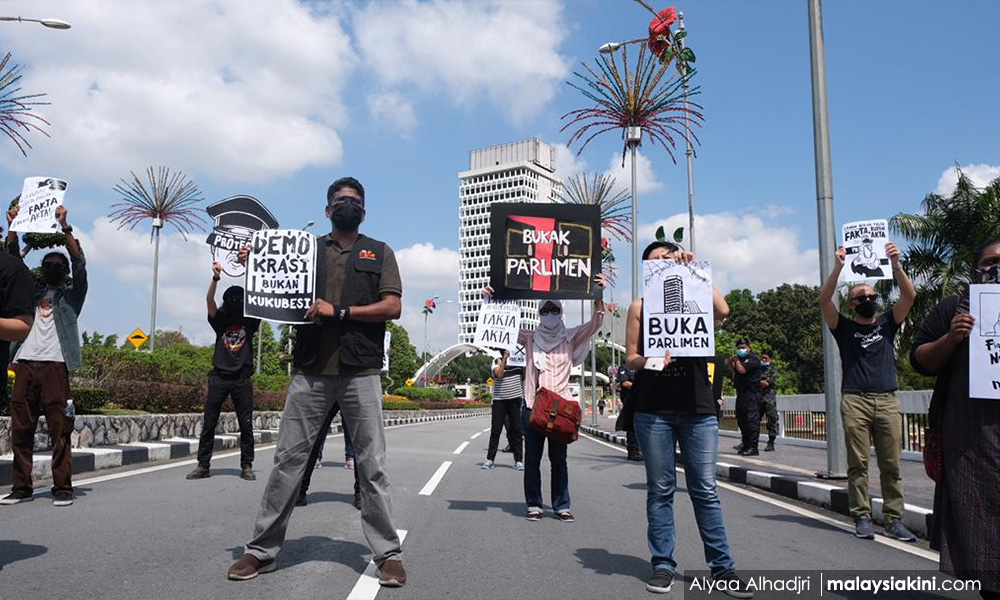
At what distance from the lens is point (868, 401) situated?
245 inches

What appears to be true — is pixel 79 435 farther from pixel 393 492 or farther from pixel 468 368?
pixel 468 368

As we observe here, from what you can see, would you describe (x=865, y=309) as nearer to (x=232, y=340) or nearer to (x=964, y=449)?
(x=964, y=449)

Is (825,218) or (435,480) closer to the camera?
(435,480)

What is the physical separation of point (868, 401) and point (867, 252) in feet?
4.06

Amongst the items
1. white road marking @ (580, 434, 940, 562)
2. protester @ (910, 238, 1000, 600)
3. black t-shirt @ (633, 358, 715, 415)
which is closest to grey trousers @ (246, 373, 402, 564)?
black t-shirt @ (633, 358, 715, 415)

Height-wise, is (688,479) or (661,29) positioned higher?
(661,29)

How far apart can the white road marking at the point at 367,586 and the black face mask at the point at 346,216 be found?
201 centimetres

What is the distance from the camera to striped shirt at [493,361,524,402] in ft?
36.0

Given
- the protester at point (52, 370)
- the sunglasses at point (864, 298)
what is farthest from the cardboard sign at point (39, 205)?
the sunglasses at point (864, 298)

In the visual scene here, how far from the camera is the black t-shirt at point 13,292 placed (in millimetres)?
3869

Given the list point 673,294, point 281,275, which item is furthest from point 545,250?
point 281,275

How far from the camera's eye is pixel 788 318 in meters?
61.6

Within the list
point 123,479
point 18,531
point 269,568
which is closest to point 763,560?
point 269,568

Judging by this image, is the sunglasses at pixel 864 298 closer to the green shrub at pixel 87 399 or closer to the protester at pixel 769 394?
the protester at pixel 769 394
